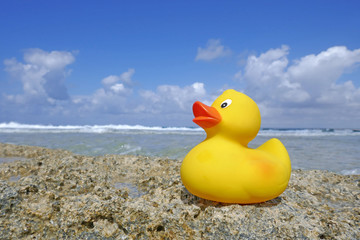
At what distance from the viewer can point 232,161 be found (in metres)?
2.45

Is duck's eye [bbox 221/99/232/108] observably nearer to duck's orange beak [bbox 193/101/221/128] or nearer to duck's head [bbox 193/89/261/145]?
duck's head [bbox 193/89/261/145]

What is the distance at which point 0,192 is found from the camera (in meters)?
2.74

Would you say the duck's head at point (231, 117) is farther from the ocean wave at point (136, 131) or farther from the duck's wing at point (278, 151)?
the ocean wave at point (136, 131)

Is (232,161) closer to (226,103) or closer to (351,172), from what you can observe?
(226,103)

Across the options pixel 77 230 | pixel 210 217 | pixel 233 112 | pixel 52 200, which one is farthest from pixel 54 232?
pixel 233 112

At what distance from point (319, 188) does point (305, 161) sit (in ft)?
9.64

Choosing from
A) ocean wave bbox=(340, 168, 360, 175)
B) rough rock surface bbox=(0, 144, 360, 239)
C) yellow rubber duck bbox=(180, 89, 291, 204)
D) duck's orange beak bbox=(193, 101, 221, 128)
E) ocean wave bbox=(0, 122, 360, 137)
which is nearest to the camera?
rough rock surface bbox=(0, 144, 360, 239)

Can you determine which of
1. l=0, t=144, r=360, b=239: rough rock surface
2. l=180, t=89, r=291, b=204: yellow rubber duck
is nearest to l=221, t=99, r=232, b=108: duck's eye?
l=180, t=89, r=291, b=204: yellow rubber duck

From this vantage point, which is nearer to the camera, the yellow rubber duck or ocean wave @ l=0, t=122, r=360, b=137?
the yellow rubber duck

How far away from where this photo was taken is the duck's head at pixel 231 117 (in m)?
2.57

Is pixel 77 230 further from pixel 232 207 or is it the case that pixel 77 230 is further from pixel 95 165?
pixel 95 165

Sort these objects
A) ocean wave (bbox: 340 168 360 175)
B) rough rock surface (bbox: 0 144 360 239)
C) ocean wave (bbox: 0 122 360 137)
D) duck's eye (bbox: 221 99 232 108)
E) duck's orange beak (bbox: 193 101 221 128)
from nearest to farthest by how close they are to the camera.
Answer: rough rock surface (bbox: 0 144 360 239), duck's orange beak (bbox: 193 101 221 128), duck's eye (bbox: 221 99 232 108), ocean wave (bbox: 340 168 360 175), ocean wave (bbox: 0 122 360 137)

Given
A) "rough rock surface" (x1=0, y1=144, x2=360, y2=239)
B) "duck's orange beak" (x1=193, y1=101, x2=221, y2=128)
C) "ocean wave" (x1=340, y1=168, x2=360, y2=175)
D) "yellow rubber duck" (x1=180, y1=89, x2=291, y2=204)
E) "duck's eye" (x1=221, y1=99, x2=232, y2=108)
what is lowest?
"ocean wave" (x1=340, y1=168, x2=360, y2=175)

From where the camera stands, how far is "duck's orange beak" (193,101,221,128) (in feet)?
8.35
